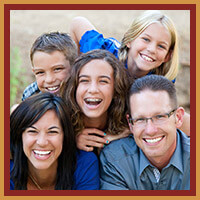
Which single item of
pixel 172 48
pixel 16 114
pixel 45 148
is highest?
pixel 172 48

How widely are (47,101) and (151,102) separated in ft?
3.00

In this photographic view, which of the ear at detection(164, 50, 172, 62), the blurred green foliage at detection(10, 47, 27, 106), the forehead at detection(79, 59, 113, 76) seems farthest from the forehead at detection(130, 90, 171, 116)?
the blurred green foliage at detection(10, 47, 27, 106)

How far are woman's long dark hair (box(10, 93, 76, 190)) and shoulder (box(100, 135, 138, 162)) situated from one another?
1.07ft

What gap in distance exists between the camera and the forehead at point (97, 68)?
3.06 m

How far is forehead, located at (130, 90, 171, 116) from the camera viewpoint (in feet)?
9.12

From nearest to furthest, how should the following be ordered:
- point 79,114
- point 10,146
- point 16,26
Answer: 1. point 10,146
2. point 79,114
3. point 16,26

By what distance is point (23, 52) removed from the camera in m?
→ 7.75

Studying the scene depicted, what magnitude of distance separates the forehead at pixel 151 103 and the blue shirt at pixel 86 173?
1.96ft

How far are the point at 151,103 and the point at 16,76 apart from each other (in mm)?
4873

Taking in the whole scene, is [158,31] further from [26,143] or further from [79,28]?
[26,143]

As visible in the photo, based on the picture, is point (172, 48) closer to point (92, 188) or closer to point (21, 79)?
point (92, 188)

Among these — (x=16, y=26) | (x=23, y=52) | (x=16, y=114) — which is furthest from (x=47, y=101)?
(x=16, y=26)

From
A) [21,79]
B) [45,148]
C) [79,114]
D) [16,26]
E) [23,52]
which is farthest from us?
Result: [16,26]

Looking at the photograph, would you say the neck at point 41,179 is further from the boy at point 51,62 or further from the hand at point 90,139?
the boy at point 51,62
